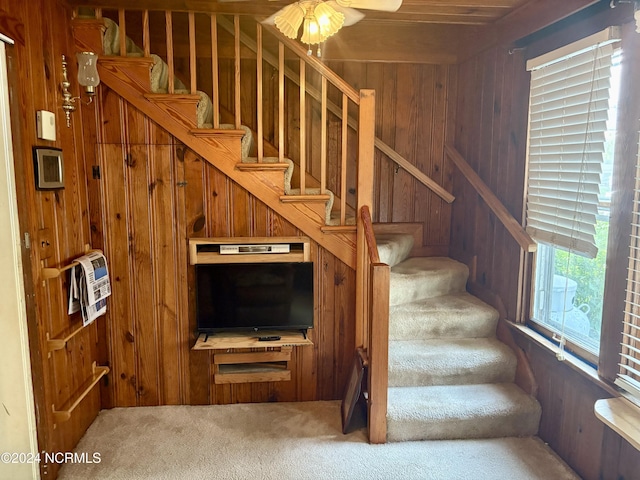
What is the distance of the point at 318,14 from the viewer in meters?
1.91

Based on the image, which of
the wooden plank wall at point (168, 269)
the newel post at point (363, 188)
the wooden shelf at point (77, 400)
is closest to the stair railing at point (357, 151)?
the newel post at point (363, 188)

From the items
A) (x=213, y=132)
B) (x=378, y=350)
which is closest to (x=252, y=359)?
(x=378, y=350)

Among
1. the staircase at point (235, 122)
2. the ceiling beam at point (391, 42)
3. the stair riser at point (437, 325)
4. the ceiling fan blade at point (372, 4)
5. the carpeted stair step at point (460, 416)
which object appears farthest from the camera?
the ceiling beam at point (391, 42)

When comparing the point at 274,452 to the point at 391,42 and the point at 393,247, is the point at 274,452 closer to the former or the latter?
the point at 393,247

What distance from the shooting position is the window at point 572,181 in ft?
7.03

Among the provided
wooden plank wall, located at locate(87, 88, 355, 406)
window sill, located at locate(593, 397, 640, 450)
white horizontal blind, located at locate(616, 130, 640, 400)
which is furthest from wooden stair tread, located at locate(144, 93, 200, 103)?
window sill, located at locate(593, 397, 640, 450)

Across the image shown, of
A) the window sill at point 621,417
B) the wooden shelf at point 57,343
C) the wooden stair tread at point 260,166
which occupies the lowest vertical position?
the window sill at point 621,417

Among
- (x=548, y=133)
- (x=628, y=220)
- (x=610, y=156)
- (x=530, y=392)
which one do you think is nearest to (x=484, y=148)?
(x=548, y=133)

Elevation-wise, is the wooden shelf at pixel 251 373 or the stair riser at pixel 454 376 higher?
the stair riser at pixel 454 376

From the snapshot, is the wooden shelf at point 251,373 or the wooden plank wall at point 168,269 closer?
the wooden plank wall at point 168,269

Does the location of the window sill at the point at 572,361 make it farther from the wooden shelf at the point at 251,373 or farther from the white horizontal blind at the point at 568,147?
the wooden shelf at the point at 251,373

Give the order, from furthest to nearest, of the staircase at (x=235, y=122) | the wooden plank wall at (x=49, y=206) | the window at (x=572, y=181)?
the staircase at (x=235, y=122) → the window at (x=572, y=181) → the wooden plank wall at (x=49, y=206)

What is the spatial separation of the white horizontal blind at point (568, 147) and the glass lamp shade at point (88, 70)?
8.14 ft

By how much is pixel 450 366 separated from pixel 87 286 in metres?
2.17
